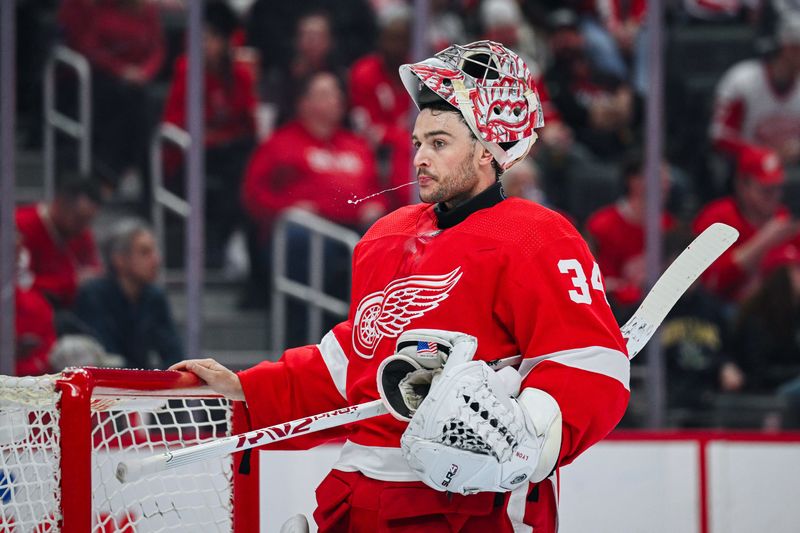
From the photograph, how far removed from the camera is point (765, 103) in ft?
14.1

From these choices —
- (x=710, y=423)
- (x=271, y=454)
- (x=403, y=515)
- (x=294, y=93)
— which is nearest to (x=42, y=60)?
(x=294, y=93)

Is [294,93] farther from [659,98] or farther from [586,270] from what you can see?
[586,270]

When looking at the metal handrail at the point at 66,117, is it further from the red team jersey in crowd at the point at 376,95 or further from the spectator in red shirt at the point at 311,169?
the red team jersey in crowd at the point at 376,95

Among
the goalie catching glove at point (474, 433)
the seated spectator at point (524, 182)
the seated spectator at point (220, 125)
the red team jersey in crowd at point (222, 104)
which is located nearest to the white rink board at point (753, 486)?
the seated spectator at point (524, 182)

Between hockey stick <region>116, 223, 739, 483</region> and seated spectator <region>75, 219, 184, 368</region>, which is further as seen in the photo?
seated spectator <region>75, 219, 184, 368</region>

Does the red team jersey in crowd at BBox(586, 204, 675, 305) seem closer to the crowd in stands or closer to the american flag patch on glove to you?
the crowd in stands

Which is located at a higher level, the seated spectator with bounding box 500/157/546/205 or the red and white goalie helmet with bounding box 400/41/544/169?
the red and white goalie helmet with bounding box 400/41/544/169

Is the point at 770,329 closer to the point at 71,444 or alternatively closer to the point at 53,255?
the point at 53,255

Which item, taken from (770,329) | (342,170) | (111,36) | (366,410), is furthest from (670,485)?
(111,36)

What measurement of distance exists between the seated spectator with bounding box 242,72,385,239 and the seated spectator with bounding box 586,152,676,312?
0.69 m

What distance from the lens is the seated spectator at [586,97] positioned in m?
4.19

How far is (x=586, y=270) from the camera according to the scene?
1802 millimetres

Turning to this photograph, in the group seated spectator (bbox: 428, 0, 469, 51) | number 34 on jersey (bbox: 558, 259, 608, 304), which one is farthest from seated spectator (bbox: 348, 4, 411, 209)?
number 34 on jersey (bbox: 558, 259, 608, 304)

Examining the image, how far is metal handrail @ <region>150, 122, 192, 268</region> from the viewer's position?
150 inches
